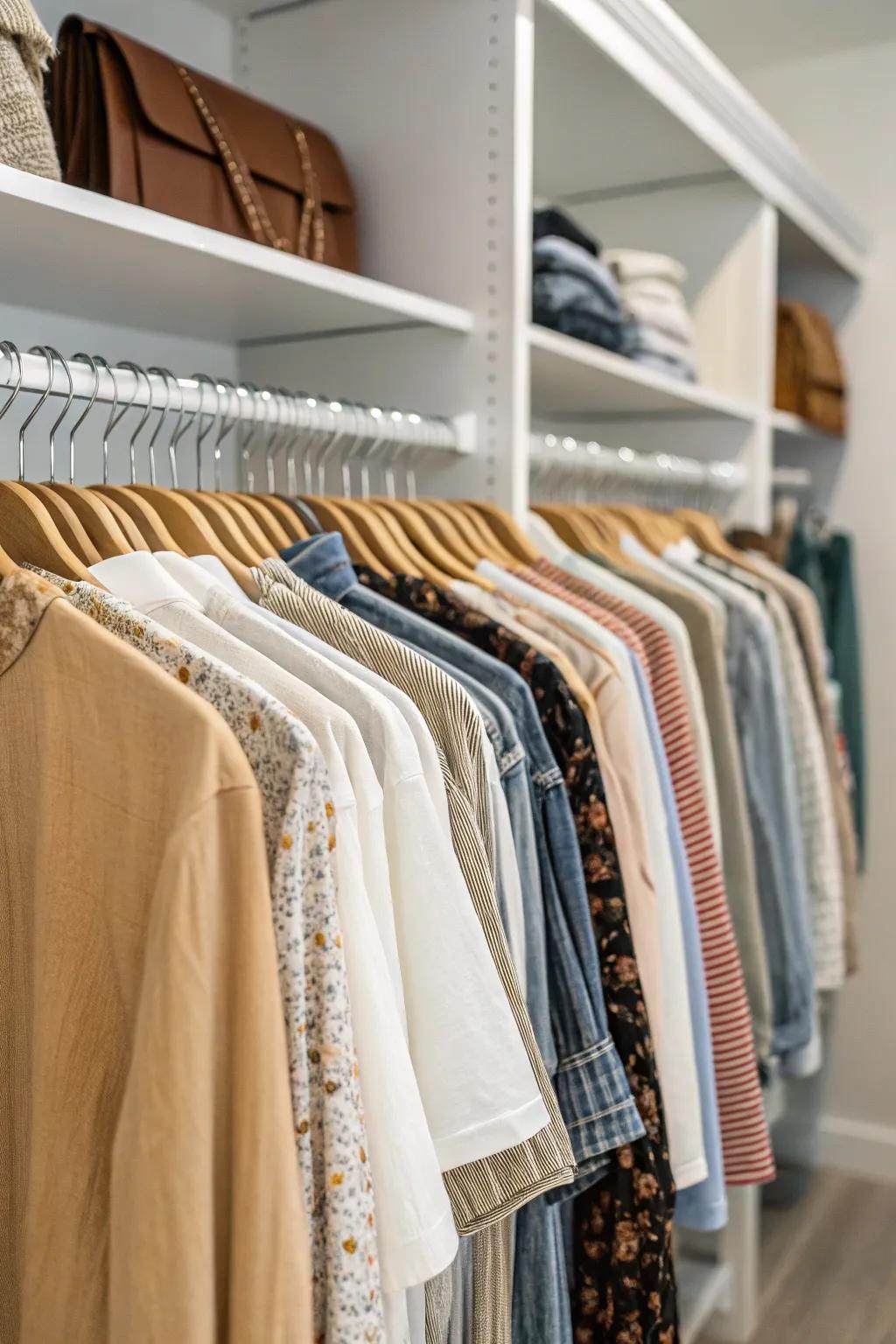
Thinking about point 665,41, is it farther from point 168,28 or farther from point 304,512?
point 304,512

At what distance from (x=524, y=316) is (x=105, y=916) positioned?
3.29 ft

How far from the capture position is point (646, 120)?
81.3 inches

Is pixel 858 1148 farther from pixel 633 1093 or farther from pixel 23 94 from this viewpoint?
pixel 23 94

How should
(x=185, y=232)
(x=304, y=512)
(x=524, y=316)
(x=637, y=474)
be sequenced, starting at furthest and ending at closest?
(x=637, y=474), (x=524, y=316), (x=304, y=512), (x=185, y=232)

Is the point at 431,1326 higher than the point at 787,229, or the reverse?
the point at 787,229

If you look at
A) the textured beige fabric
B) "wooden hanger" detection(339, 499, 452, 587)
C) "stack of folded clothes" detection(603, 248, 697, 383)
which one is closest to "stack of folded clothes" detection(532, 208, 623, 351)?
"stack of folded clothes" detection(603, 248, 697, 383)

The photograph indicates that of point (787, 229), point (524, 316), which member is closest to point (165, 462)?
point (524, 316)

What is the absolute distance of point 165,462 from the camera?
164cm

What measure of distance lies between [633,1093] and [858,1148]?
7.07ft

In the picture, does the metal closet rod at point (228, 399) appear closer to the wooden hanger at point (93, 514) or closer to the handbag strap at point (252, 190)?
the wooden hanger at point (93, 514)

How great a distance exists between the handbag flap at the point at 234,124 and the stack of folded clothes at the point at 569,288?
0.36 meters

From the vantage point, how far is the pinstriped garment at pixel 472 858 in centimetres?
97

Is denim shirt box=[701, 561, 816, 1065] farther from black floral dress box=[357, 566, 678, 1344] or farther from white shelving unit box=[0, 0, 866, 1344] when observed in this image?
black floral dress box=[357, 566, 678, 1344]

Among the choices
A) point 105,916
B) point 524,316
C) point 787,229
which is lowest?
point 105,916
